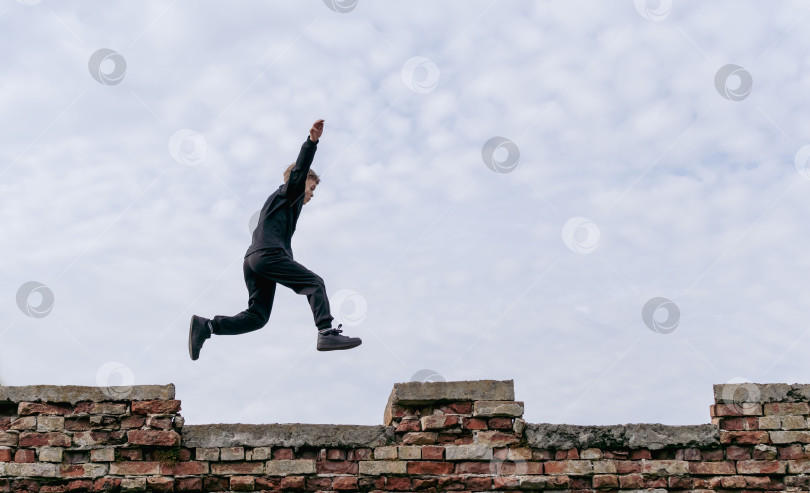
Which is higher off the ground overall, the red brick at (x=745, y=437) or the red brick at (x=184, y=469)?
the red brick at (x=745, y=437)

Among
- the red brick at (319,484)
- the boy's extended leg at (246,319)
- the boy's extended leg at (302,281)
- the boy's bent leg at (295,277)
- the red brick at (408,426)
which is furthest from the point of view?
the boy's extended leg at (246,319)

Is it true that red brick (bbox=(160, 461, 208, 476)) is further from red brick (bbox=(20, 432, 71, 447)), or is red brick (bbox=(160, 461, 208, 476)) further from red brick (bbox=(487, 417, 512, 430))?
red brick (bbox=(487, 417, 512, 430))

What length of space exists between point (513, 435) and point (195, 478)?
2.26 m

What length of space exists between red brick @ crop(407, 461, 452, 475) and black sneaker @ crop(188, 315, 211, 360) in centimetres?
188

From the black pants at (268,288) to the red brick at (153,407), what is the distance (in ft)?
2.55

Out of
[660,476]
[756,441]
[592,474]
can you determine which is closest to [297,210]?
[592,474]

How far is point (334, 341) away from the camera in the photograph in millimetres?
5711

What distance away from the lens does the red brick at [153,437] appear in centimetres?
550

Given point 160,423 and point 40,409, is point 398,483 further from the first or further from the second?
point 40,409

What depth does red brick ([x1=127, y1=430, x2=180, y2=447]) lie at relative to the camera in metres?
5.50

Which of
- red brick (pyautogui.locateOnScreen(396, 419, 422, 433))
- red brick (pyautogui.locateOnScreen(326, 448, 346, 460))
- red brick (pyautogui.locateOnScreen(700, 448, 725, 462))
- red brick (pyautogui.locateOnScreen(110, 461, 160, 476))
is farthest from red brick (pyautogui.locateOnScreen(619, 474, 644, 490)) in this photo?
red brick (pyautogui.locateOnScreen(110, 461, 160, 476))

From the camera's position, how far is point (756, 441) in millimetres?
5695

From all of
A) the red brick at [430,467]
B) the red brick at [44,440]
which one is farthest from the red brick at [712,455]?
the red brick at [44,440]

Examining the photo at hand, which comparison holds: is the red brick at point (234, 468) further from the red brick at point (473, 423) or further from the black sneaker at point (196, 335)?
the red brick at point (473, 423)
